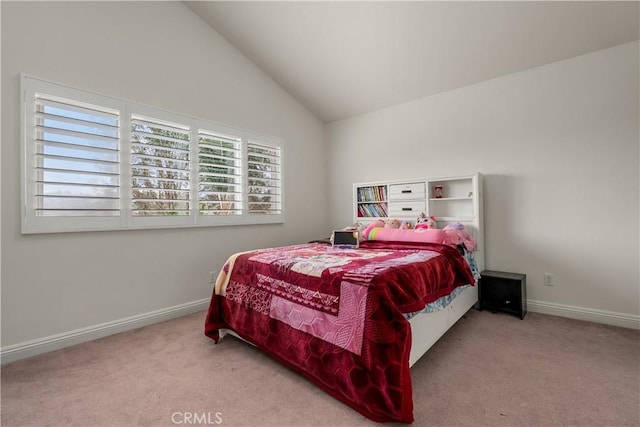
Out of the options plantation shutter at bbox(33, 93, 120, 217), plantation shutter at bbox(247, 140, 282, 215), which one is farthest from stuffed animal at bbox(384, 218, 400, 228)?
plantation shutter at bbox(33, 93, 120, 217)

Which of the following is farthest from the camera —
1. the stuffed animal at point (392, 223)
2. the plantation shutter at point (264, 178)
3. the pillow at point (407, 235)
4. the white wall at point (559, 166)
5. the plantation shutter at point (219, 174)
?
the plantation shutter at point (264, 178)

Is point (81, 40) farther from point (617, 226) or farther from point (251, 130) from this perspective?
point (617, 226)

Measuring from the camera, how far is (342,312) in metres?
1.60

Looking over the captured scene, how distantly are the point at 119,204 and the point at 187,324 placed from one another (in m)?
1.25

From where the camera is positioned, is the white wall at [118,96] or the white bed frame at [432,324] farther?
the white wall at [118,96]

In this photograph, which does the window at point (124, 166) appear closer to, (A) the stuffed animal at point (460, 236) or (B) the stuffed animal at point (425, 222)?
(B) the stuffed animal at point (425, 222)

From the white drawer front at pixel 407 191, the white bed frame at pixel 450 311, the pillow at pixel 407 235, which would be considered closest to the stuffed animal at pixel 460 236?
the pillow at pixel 407 235

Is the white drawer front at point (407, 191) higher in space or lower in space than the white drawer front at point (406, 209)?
higher

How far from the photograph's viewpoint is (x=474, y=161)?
3270 millimetres

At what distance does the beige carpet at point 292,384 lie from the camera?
1462 millimetres

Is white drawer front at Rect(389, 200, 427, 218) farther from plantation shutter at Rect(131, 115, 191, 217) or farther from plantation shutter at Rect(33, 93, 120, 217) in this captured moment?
plantation shutter at Rect(33, 93, 120, 217)

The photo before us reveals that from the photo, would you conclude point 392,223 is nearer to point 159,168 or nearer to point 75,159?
point 159,168

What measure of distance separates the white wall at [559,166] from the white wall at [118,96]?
2471 millimetres

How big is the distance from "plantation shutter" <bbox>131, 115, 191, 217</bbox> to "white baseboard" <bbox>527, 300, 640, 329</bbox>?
145 inches
